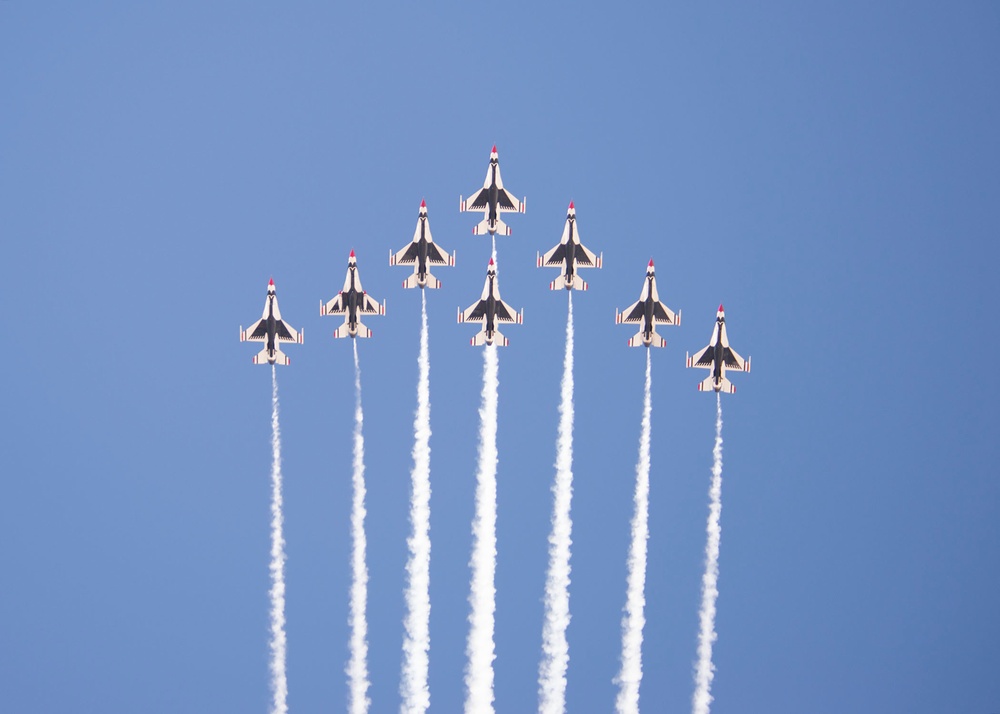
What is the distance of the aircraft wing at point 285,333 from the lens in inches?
1645

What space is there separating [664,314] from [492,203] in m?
4.57

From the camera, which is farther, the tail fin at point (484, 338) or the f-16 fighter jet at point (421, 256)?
the f-16 fighter jet at point (421, 256)

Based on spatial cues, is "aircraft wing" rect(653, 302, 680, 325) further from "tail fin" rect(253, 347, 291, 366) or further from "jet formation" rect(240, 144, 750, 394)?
"tail fin" rect(253, 347, 291, 366)

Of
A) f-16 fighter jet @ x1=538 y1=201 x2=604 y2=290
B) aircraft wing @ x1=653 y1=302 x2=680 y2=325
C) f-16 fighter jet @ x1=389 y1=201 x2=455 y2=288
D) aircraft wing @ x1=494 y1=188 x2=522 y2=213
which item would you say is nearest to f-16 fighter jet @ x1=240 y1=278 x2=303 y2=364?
f-16 fighter jet @ x1=389 y1=201 x2=455 y2=288

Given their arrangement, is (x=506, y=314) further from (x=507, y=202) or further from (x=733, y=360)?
(x=733, y=360)

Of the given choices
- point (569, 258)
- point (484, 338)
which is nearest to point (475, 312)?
point (484, 338)

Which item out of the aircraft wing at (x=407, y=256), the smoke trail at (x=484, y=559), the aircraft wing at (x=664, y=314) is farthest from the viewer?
the aircraft wing at (x=407, y=256)

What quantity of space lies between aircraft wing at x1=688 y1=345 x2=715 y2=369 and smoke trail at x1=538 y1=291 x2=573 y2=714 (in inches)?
109

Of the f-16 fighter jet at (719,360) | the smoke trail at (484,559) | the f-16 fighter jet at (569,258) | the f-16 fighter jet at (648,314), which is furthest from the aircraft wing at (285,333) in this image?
the f-16 fighter jet at (719,360)

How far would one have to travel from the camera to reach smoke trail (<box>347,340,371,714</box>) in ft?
136

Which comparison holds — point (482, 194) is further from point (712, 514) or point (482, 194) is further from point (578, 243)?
point (712, 514)

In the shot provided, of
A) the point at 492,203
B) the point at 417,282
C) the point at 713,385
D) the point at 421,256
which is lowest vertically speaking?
the point at 713,385

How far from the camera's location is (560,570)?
136 feet

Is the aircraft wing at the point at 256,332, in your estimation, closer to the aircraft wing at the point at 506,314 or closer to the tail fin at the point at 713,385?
the aircraft wing at the point at 506,314
